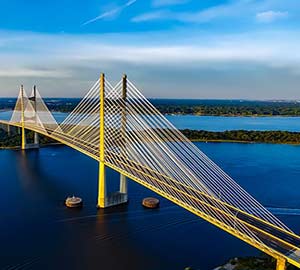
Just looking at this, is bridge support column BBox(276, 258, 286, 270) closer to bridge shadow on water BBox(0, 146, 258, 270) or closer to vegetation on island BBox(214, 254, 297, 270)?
vegetation on island BBox(214, 254, 297, 270)

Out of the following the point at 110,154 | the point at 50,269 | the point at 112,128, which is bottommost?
the point at 50,269

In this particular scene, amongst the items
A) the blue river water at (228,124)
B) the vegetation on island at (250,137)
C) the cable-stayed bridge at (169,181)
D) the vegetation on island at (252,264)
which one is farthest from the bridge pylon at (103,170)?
the blue river water at (228,124)

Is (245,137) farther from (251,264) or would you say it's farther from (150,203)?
(251,264)

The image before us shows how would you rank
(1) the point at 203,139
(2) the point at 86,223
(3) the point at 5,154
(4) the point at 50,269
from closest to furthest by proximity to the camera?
1. (4) the point at 50,269
2. (2) the point at 86,223
3. (3) the point at 5,154
4. (1) the point at 203,139

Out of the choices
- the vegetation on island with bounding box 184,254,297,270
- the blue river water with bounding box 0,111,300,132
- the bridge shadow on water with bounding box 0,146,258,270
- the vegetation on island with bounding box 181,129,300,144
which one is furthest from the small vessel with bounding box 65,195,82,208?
the blue river water with bounding box 0,111,300,132

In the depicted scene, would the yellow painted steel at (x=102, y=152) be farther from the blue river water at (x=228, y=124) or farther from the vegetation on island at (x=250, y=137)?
the blue river water at (x=228, y=124)

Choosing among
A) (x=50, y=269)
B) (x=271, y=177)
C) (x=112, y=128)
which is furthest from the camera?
(x=271, y=177)

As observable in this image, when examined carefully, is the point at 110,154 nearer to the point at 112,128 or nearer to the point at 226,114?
the point at 112,128

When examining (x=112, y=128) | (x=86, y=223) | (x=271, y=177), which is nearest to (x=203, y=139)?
(x=271, y=177)
